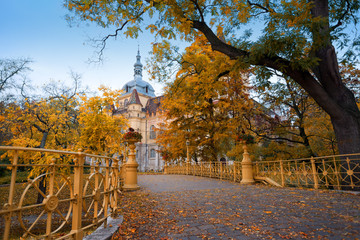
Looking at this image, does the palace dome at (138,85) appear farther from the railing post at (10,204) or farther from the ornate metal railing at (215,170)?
the railing post at (10,204)

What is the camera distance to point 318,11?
8305 millimetres

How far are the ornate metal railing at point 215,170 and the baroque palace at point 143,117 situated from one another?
27.3 m

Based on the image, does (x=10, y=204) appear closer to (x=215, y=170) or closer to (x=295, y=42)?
(x=295, y=42)

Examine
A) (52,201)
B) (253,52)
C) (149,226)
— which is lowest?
(149,226)

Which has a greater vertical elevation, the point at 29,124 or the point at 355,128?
the point at 29,124

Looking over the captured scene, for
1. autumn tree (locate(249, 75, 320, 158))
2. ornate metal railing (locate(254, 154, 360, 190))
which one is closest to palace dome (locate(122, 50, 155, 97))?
autumn tree (locate(249, 75, 320, 158))

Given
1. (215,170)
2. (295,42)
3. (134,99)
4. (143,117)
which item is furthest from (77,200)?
(143,117)

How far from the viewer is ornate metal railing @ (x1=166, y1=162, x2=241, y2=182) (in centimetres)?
1209

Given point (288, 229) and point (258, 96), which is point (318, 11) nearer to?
point (258, 96)

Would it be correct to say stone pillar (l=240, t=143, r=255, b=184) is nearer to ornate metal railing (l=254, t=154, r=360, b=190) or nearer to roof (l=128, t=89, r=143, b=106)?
ornate metal railing (l=254, t=154, r=360, b=190)

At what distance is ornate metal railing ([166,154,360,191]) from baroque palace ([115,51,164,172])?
29938 mm

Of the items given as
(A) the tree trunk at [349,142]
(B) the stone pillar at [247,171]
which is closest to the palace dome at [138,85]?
(B) the stone pillar at [247,171]

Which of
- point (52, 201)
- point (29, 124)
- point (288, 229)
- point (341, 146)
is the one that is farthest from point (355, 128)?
point (29, 124)

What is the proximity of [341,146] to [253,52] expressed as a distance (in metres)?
4.64
